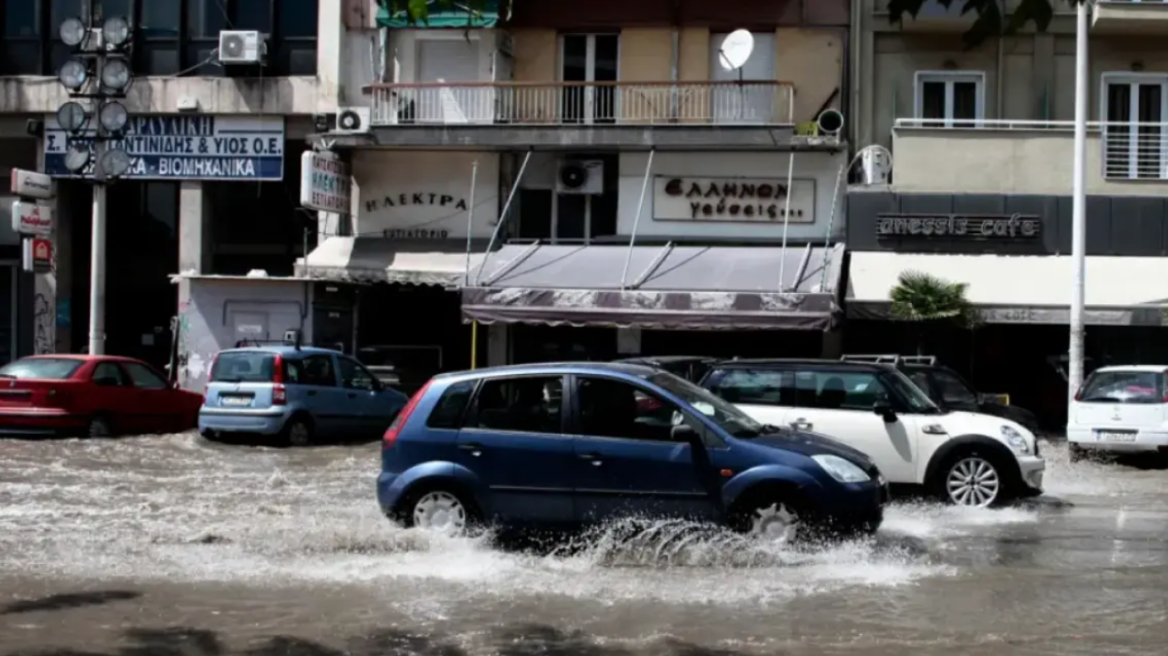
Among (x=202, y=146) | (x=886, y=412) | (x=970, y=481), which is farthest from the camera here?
(x=202, y=146)

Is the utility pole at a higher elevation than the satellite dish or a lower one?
lower

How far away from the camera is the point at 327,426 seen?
21.0m

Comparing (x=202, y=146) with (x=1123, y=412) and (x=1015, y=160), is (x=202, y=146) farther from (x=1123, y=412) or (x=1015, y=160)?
(x=1123, y=412)

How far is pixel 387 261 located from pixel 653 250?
5152 millimetres

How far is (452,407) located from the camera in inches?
423

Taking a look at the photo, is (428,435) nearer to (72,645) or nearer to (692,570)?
(692,570)

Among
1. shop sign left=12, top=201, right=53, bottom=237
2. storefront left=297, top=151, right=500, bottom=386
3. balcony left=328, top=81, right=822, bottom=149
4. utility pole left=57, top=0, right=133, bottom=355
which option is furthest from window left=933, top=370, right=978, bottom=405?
shop sign left=12, top=201, right=53, bottom=237

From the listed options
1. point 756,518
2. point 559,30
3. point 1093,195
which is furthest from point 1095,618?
point 559,30

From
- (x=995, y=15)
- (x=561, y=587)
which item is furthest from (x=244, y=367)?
(x=995, y=15)

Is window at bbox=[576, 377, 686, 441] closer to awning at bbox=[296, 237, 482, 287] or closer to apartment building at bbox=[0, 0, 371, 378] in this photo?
awning at bbox=[296, 237, 482, 287]

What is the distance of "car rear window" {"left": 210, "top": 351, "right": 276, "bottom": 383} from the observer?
67.1 ft

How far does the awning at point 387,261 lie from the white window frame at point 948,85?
8.70m

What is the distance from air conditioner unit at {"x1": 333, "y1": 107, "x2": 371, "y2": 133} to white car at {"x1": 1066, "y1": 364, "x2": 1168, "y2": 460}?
14525 millimetres

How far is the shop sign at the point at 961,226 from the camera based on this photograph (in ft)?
79.7
